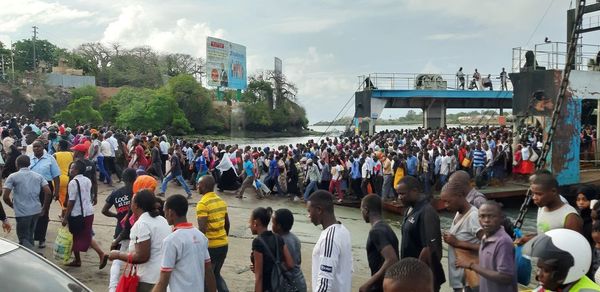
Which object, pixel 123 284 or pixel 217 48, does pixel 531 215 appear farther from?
pixel 217 48

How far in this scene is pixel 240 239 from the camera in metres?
9.84

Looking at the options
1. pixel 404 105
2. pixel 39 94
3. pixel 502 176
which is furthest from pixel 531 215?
pixel 39 94

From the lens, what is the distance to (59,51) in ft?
215

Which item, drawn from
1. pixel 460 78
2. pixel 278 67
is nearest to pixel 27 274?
pixel 460 78

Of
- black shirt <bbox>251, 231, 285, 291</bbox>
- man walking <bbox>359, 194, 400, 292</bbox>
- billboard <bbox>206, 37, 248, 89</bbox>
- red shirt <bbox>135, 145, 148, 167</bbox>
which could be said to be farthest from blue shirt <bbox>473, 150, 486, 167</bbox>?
billboard <bbox>206, 37, 248, 89</bbox>

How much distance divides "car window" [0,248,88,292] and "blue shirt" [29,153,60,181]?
4.65 metres

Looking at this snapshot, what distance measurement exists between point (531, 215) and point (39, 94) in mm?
39377

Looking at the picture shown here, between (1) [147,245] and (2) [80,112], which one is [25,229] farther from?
(2) [80,112]

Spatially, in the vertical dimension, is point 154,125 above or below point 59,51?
below

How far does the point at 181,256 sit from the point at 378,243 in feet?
5.17

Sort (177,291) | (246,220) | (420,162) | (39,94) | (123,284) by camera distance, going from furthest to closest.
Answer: (39,94), (420,162), (246,220), (123,284), (177,291)

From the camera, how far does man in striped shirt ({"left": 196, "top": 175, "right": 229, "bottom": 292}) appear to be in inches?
219

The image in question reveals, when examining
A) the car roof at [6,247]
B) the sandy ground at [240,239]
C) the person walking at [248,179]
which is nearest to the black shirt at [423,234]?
the car roof at [6,247]

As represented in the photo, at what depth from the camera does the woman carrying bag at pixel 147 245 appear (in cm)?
425
